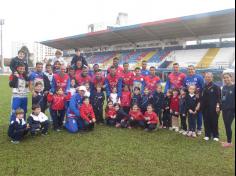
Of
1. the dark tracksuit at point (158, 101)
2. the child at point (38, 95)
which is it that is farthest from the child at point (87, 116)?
the dark tracksuit at point (158, 101)

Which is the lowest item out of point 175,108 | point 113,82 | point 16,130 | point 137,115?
point 16,130

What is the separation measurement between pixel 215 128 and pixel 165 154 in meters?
1.80

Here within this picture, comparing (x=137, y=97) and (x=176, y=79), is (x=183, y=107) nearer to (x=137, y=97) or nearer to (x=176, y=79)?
(x=176, y=79)

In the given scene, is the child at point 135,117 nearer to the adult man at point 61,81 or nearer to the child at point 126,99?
the child at point 126,99

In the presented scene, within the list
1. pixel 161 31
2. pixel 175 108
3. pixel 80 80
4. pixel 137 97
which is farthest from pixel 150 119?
pixel 161 31

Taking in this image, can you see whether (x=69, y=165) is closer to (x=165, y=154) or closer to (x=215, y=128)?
(x=165, y=154)

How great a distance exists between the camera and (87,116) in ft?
22.6

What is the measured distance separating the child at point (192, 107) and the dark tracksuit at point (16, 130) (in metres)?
3.74

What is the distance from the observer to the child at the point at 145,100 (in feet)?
24.2

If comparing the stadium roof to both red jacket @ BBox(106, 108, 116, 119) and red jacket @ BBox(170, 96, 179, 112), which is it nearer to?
red jacket @ BBox(170, 96, 179, 112)

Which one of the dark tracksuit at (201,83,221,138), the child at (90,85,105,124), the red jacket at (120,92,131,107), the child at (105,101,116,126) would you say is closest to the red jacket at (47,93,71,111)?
the child at (90,85,105,124)

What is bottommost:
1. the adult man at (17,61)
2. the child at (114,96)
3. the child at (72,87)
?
the child at (114,96)

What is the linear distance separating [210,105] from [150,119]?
163cm

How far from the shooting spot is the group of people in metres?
6.10
